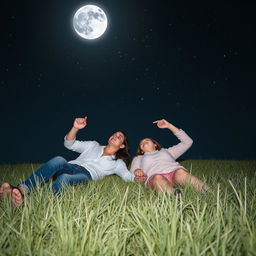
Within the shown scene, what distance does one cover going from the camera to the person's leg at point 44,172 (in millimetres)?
2320

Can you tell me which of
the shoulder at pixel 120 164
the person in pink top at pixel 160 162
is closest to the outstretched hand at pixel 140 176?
the person in pink top at pixel 160 162

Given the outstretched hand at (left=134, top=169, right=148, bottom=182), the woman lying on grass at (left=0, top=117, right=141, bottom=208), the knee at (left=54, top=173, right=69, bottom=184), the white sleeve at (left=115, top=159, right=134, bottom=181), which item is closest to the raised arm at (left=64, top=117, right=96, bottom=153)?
the woman lying on grass at (left=0, top=117, right=141, bottom=208)

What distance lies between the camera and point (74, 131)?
3.26 meters

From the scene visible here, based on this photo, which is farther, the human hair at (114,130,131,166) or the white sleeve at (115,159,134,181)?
the human hair at (114,130,131,166)

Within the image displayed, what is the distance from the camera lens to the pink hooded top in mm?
2994

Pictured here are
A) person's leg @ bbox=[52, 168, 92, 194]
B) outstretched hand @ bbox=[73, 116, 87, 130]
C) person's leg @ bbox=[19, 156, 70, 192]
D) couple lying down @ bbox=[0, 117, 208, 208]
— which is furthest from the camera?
outstretched hand @ bbox=[73, 116, 87, 130]

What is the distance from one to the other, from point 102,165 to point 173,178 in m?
1.06

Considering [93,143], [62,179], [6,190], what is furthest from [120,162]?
[6,190]

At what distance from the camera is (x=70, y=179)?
2709mm

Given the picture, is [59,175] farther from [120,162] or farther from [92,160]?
[120,162]

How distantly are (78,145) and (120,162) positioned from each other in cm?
66

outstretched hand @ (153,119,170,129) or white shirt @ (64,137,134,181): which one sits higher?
outstretched hand @ (153,119,170,129)

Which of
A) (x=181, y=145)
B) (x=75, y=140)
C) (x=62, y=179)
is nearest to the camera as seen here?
(x=62, y=179)

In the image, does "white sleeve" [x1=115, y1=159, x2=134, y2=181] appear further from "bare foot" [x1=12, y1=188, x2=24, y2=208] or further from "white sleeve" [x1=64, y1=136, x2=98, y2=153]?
"bare foot" [x1=12, y1=188, x2=24, y2=208]
